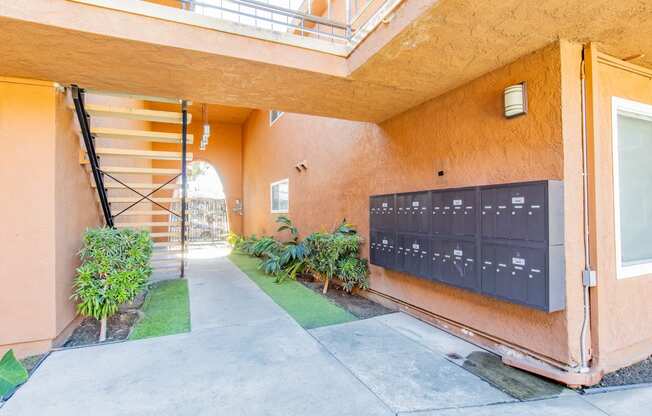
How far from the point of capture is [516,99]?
2574 mm

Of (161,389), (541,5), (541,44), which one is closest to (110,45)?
(161,389)

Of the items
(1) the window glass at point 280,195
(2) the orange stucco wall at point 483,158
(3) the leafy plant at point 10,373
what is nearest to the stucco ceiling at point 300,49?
(2) the orange stucco wall at point 483,158

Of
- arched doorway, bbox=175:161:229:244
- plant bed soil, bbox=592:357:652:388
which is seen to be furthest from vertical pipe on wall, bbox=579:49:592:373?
arched doorway, bbox=175:161:229:244

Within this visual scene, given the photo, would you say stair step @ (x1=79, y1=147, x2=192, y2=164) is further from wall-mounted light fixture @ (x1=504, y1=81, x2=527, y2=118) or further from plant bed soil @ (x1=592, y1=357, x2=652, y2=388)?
plant bed soil @ (x1=592, y1=357, x2=652, y2=388)

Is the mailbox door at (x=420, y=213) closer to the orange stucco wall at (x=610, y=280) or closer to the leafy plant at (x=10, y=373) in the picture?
the orange stucco wall at (x=610, y=280)

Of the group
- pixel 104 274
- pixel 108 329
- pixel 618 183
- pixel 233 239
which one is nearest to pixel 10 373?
pixel 104 274

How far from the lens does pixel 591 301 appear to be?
2.39 m

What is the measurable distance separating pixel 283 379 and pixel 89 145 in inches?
129

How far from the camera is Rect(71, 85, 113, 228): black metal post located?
3.31 metres

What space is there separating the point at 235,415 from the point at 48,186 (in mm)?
2640

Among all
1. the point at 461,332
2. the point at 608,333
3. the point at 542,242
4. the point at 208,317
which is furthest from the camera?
the point at 208,317

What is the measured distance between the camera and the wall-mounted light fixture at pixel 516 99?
256cm

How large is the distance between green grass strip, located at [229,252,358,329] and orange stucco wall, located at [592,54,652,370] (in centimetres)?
227

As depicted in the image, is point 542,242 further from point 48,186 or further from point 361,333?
point 48,186
